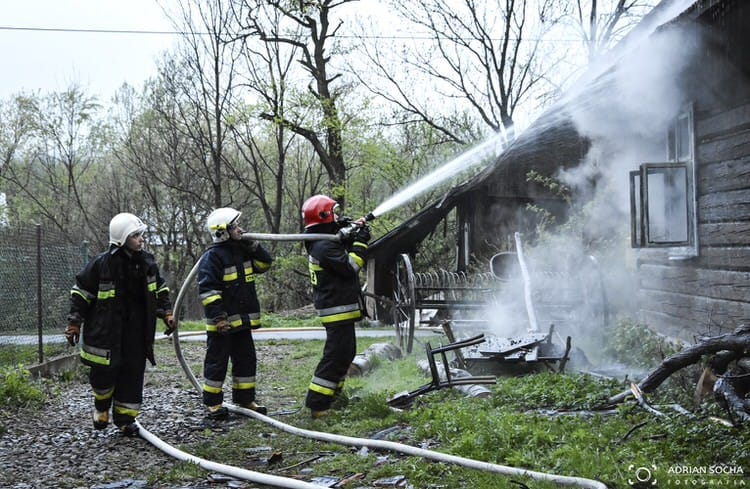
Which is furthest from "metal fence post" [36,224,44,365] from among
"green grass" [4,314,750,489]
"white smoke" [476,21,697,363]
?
"white smoke" [476,21,697,363]

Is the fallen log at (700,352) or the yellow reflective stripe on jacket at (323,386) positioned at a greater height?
the fallen log at (700,352)

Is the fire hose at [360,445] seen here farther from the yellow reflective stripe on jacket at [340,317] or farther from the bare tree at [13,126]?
the bare tree at [13,126]

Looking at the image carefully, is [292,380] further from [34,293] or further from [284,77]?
[284,77]

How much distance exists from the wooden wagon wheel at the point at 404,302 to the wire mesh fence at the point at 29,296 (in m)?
4.90

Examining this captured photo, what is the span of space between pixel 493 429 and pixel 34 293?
7.07 m

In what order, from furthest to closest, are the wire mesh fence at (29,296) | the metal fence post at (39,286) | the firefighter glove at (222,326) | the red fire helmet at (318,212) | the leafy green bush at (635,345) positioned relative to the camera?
the wire mesh fence at (29,296) → the metal fence post at (39,286) → the leafy green bush at (635,345) → the red fire helmet at (318,212) → the firefighter glove at (222,326)

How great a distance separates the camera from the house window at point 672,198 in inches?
280

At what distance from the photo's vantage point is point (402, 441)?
16.5 feet

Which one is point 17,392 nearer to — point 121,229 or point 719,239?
point 121,229

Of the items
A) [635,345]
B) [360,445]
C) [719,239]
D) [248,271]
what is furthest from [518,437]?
[635,345]

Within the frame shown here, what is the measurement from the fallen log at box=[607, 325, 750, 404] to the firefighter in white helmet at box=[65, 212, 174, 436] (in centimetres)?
408

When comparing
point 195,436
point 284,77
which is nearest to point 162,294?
point 195,436

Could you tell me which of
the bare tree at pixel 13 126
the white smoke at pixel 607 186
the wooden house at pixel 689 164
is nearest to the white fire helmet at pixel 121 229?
the wooden house at pixel 689 164

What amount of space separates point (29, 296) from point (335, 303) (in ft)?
16.9
